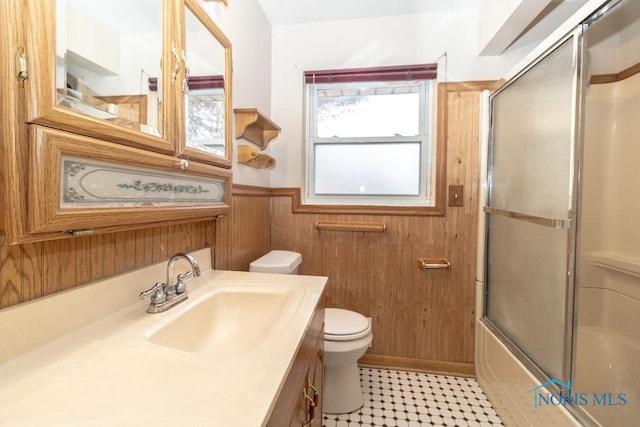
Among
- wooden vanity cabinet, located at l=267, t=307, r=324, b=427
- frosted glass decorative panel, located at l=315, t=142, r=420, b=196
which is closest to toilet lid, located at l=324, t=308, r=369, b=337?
wooden vanity cabinet, located at l=267, t=307, r=324, b=427

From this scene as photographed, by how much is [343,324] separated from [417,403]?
0.63m

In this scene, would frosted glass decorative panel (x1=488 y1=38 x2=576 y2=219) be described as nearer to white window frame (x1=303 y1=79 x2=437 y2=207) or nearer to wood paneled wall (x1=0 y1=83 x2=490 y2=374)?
wood paneled wall (x1=0 y1=83 x2=490 y2=374)

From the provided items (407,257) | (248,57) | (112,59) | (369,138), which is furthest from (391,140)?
(112,59)

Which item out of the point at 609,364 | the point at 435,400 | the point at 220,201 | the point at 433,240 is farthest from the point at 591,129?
the point at 220,201

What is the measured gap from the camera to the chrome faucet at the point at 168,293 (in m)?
0.88

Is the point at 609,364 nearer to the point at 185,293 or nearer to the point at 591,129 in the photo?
the point at 591,129

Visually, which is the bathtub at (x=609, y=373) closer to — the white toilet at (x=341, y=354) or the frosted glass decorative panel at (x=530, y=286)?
the frosted glass decorative panel at (x=530, y=286)

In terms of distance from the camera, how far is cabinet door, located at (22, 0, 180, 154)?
1.71 ft

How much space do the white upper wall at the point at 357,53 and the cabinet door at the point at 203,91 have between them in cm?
82

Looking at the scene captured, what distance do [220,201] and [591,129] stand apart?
182cm

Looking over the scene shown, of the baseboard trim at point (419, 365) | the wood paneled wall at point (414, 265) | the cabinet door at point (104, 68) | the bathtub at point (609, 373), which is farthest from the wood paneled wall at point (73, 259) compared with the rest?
the bathtub at point (609, 373)

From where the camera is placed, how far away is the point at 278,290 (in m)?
1.08

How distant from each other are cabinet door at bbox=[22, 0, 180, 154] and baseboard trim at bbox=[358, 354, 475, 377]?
1827 mm

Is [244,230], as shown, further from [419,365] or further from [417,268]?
[419,365]
